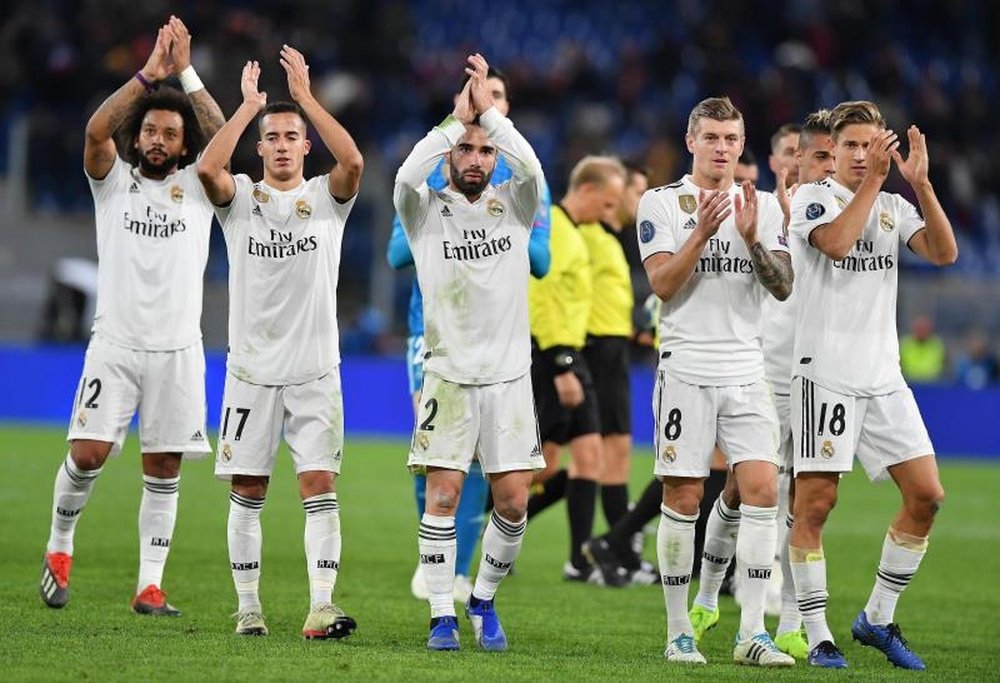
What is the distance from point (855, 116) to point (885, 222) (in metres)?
0.52

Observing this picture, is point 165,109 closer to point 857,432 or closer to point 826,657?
point 857,432

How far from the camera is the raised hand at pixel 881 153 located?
7512mm

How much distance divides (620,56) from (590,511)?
17747 mm

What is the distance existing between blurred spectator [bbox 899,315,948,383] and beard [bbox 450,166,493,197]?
15.2m

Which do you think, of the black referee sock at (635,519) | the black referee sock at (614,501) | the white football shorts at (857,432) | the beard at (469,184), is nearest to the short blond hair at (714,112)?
the beard at (469,184)

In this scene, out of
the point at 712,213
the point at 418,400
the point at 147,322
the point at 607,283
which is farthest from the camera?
the point at 607,283

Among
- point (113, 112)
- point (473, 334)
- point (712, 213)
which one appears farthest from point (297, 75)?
point (712, 213)

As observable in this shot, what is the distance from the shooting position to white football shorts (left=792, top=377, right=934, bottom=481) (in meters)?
7.74

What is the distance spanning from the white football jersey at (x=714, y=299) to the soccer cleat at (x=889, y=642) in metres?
1.32

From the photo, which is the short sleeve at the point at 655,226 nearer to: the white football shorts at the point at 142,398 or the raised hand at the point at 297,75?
the raised hand at the point at 297,75

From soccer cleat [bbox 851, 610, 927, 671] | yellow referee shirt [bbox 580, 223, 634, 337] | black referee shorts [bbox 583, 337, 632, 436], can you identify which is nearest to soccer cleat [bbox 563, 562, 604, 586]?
black referee shorts [bbox 583, 337, 632, 436]

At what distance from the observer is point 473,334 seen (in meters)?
7.80

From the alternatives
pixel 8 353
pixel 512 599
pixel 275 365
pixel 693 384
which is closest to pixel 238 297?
pixel 275 365

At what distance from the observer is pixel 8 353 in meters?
21.6
